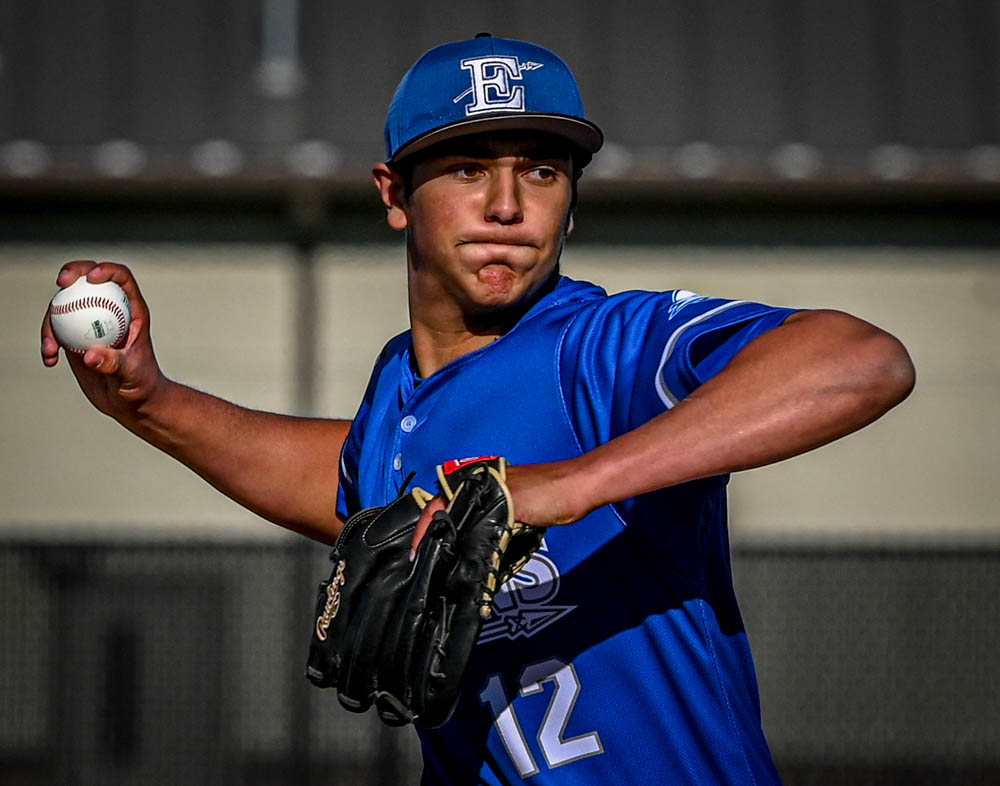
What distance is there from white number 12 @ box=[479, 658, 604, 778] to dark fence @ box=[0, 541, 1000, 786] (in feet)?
13.9

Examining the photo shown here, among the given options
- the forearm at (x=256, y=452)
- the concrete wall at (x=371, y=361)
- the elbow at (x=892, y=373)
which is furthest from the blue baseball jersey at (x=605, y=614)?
the concrete wall at (x=371, y=361)

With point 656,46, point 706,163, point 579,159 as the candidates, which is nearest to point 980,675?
point 706,163

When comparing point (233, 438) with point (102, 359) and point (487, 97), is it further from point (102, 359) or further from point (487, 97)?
point (487, 97)

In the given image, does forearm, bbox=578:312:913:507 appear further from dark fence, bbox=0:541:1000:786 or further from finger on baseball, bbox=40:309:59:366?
dark fence, bbox=0:541:1000:786

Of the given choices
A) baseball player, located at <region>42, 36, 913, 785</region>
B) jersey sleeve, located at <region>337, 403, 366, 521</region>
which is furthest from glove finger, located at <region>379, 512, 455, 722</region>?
jersey sleeve, located at <region>337, 403, 366, 521</region>

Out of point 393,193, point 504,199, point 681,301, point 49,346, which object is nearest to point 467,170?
point 504,199

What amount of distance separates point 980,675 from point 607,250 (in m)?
3.51

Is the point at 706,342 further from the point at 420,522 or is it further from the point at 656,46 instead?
the point at 656,46

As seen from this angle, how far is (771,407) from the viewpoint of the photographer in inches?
73.5

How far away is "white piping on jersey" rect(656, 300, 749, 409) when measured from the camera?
6.86 feet

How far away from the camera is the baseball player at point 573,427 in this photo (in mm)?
1912

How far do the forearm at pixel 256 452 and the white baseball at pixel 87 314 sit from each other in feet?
0.75

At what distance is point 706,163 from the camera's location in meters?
7.82

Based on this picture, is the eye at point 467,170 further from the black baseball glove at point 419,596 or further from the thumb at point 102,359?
the thumb at point 102,359
